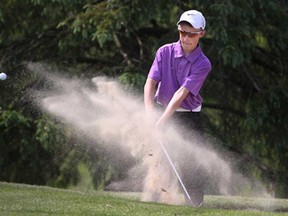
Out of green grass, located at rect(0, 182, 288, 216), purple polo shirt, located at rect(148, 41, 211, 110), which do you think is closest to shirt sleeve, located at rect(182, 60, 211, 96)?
purple polo shirt, located at rect(148, 41, 211, 110)

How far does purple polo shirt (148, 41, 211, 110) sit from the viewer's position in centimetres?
803

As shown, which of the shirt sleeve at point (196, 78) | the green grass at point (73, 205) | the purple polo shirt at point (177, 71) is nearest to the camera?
the green grass at point (73, 205)

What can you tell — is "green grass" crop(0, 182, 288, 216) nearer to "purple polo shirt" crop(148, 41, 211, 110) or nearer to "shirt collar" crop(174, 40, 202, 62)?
"purple polo shirt" crop(148, 41, 211, 110)

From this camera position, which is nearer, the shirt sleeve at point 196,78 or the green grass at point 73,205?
the green grass at point 73,205

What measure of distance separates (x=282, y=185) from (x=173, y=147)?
5438 millimetres

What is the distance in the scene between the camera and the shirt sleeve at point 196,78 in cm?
791

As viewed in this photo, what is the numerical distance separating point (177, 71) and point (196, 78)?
219mm

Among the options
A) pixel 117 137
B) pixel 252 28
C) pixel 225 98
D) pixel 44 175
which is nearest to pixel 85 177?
pixel 44 175

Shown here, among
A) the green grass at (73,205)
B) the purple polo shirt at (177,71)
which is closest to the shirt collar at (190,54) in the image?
the purple polo shirt at (177,71)

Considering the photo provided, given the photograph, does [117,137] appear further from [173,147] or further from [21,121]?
[21,121]

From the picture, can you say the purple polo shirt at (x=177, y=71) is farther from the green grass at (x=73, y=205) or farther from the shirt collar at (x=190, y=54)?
the green grass at (x=73, y=205)

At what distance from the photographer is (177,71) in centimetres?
811

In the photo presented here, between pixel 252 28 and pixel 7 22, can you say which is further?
pixel 7 22

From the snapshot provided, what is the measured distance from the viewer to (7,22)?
13977 mm
